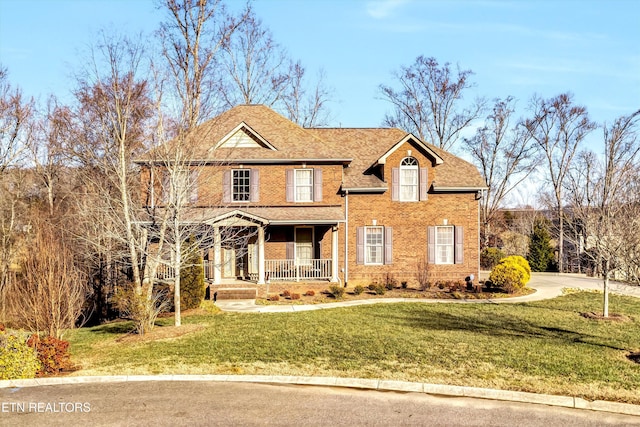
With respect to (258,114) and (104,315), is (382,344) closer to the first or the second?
(104,315)

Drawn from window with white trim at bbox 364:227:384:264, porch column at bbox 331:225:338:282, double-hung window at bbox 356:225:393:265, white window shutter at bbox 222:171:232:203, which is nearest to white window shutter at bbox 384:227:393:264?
double-hung window at bbox 356:225:393:265

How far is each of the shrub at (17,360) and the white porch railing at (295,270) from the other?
494 inches

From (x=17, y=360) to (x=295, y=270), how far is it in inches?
555

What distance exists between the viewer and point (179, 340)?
13.2m

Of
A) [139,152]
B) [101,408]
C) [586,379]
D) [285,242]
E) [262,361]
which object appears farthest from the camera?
[285,242]

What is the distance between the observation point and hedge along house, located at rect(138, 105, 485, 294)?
2331 centimetres

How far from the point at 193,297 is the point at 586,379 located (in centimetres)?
1286

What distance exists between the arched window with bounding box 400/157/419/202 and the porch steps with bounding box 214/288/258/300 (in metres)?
8.82

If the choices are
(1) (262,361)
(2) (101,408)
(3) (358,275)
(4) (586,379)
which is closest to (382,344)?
(1) (262,361)

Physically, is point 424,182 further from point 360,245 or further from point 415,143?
point 360,245

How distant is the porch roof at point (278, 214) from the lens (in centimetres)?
2092

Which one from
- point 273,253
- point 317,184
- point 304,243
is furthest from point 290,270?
point 317,184

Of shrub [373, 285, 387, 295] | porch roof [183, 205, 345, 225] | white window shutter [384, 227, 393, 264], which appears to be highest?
porch roof [183, 205, 345, 225]

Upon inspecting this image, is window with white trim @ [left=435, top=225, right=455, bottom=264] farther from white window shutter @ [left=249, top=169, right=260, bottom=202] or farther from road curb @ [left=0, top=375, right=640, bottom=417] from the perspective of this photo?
road curb @ [left=0, top=375, right=640, bottom=417]
